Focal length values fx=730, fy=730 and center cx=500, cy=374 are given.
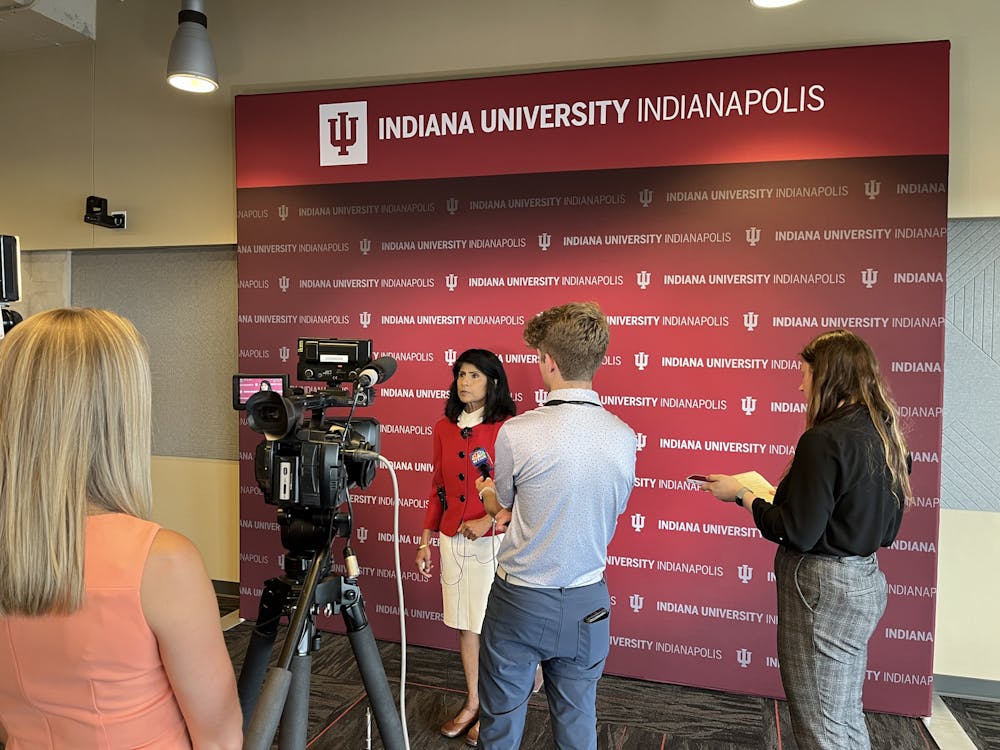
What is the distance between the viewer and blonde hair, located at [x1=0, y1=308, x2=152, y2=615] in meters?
0.93

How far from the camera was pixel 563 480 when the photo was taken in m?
1.72

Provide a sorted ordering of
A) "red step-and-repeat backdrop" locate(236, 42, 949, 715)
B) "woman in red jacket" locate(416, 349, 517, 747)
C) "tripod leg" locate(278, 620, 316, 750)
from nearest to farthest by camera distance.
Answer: "tripod leg" locate(278, 620, 316, 750), "woman in red jacket" locate(416, 349, 517, 747), "red step-and-repeat backdrop" locate(236, 42, 949, 715)

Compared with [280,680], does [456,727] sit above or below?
below

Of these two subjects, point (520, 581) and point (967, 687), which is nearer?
point (520, 581)

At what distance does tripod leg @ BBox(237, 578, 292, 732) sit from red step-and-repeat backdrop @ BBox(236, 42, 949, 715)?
6.04ft

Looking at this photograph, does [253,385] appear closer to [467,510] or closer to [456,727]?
[467,510]

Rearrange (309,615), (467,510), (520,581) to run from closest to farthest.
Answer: (309,615), (520,581), (467,510)

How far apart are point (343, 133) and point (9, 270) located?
201 cm

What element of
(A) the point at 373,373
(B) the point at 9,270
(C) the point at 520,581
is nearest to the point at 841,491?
(C) the point at 520,581

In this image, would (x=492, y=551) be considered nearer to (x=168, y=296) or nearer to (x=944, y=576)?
(x=944, y=576)

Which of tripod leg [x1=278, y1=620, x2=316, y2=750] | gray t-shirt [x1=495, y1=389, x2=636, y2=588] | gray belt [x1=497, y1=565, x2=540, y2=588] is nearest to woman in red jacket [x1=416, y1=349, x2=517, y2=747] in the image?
gray belt [x1=497, y1=565, x2=540, y2=588]

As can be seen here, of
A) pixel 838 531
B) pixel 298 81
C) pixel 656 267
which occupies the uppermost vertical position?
pixel 298 81

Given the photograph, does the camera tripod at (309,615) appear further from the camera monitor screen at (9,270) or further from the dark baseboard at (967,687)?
the dark baseboard at (967,687)

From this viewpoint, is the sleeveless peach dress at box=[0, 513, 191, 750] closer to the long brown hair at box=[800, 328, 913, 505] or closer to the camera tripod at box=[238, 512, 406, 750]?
the camera tripod at box=[238, 512, 406, 750]
